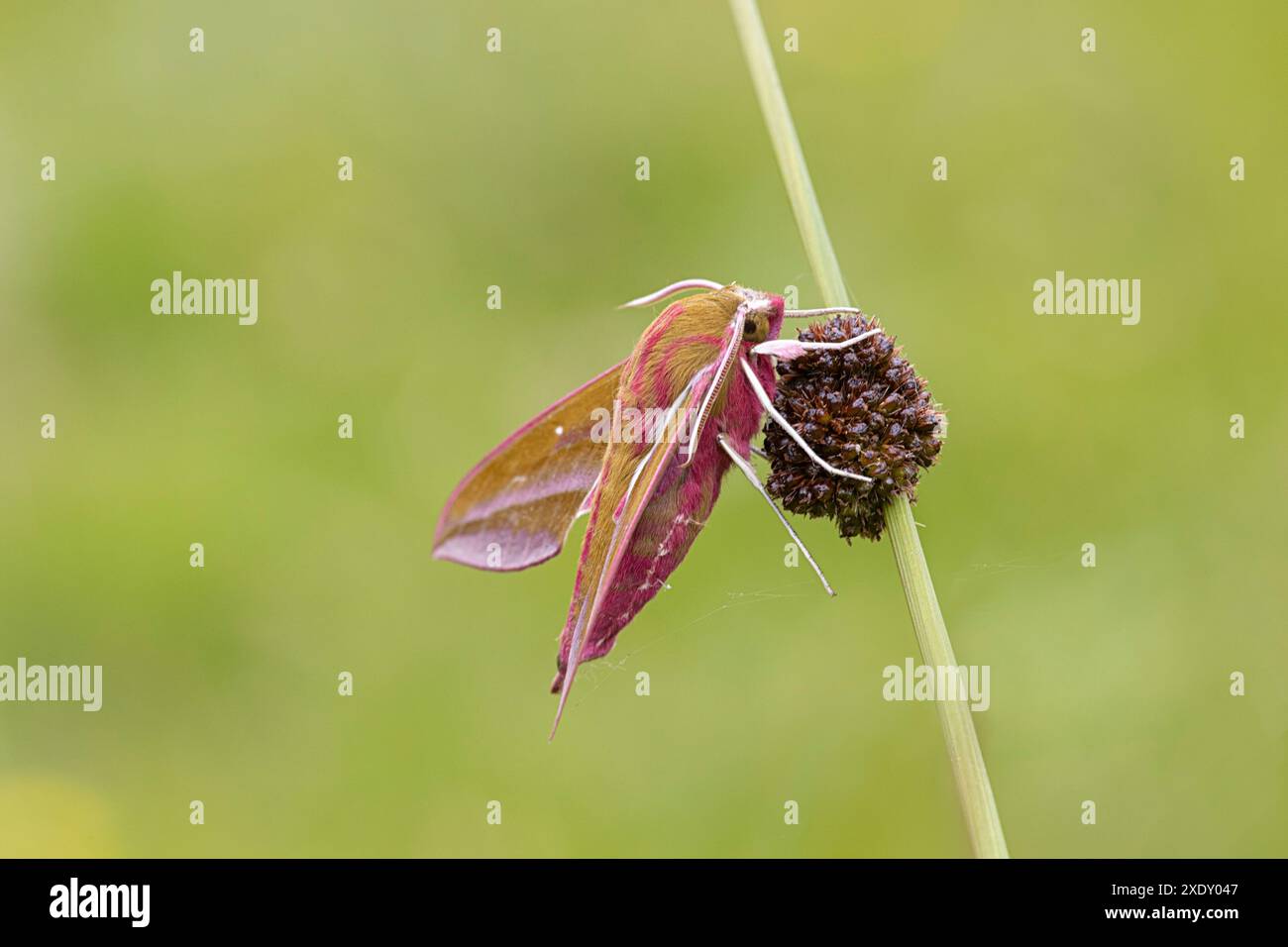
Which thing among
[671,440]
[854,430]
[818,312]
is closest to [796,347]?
[818,312]

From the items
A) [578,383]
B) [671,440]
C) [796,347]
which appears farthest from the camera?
[578,383]

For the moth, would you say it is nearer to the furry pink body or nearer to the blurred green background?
the furry pink body

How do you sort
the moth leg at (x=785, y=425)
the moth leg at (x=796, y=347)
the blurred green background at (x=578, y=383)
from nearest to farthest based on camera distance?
the moth leg at (x=785, y=425)
the moth leg at (x=796, y=347)
the blurred green background at (x=578, y=383)

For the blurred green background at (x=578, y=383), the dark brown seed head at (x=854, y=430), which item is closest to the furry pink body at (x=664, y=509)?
the dark brown seed head at (x=854, y=430)

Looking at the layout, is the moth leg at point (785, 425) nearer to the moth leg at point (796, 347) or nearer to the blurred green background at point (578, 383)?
the moth leg at point (796, 347)

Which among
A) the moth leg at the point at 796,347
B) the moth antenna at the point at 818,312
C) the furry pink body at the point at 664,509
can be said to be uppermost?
the moth antenna at the point at 818,312

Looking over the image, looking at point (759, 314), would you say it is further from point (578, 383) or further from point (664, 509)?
point (578, 383)

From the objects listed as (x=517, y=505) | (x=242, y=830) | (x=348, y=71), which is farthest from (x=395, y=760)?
(x=348, y=71)
